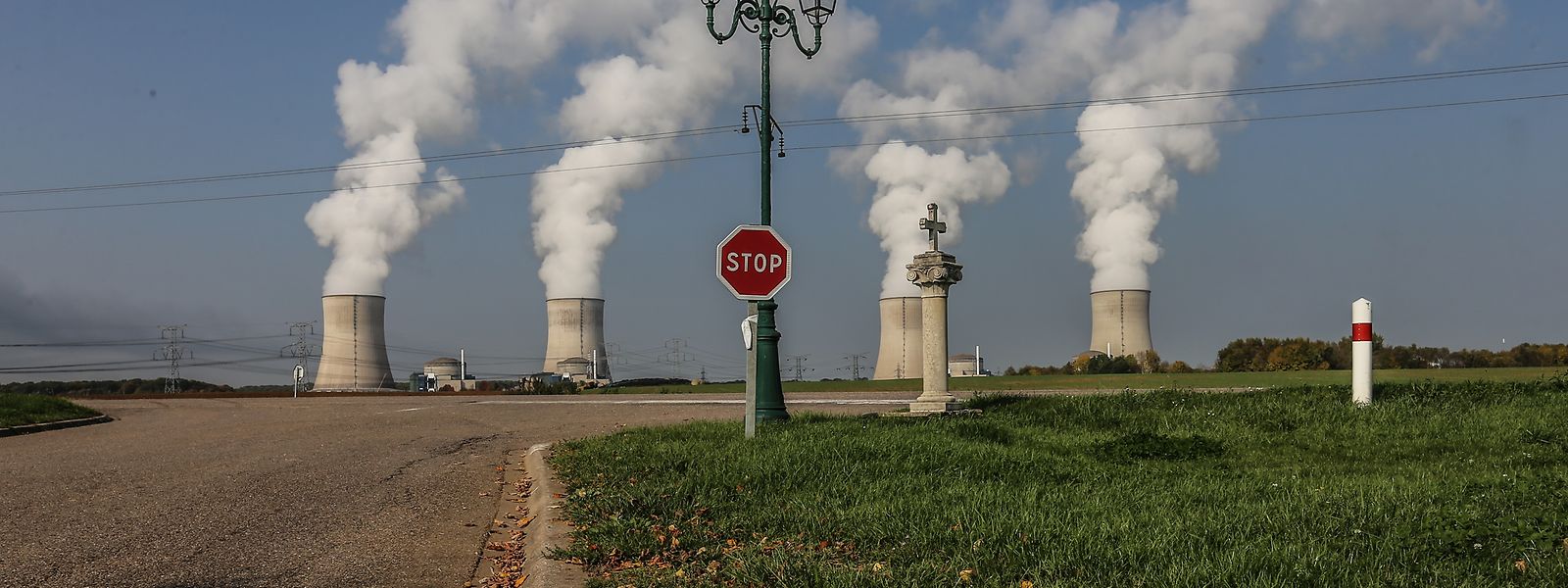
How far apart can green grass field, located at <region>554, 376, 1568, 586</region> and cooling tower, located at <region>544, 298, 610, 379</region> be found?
4487cm

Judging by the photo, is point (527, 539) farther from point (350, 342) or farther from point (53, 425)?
point (350, 342)

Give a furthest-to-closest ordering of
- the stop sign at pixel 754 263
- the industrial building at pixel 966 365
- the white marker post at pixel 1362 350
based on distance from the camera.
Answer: the industrial building at pixel 966 365 < the white marker post at pixel 1362 350 < the stop sign at pixel 754 263

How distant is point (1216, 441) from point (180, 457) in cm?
1023

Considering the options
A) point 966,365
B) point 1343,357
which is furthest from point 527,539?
point 966,365

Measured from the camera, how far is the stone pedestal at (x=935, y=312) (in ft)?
49.2

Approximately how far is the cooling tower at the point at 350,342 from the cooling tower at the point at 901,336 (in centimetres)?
2417

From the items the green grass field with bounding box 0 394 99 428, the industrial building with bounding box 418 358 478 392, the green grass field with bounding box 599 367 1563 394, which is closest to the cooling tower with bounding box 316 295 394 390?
the industrial building with bounding box 418 358 478 392

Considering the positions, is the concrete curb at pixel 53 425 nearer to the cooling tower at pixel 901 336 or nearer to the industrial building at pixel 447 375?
the cooling tower at pixel 901 336

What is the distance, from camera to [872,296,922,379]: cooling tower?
171 feet

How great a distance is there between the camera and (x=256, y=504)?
8391 mm

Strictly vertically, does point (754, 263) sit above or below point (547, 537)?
above

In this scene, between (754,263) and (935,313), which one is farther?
(935,313)

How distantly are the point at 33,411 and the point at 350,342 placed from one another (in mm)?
35508

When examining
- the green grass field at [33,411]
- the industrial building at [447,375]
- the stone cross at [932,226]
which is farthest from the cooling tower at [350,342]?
the stone cross at [932,226]
